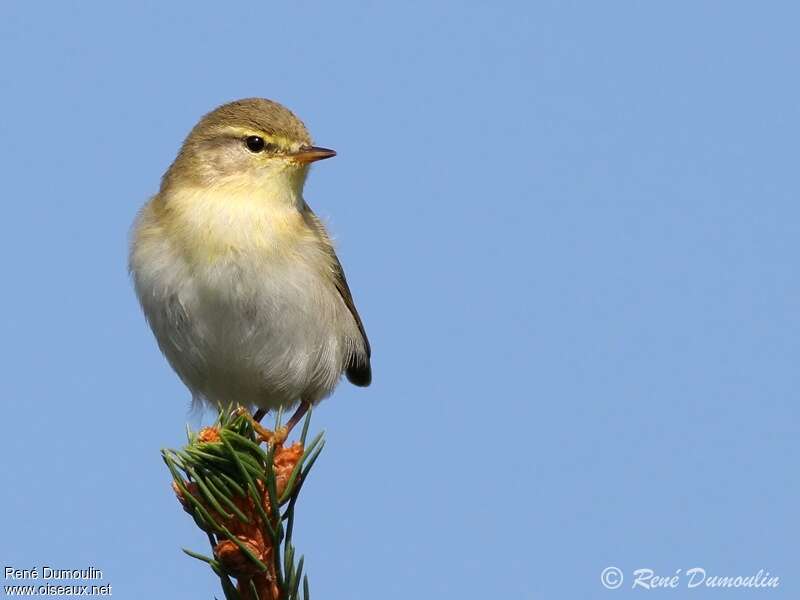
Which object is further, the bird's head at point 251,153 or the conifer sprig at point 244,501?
the bird's head at point 251,153

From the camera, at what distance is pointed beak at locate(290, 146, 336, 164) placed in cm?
611

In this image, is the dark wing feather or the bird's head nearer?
the bird's head

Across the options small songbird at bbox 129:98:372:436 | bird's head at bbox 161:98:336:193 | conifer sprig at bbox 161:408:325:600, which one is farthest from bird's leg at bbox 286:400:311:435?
conifer sprig at bbox 161:408:325:600

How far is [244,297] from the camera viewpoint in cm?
575

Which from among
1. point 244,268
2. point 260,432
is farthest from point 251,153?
point 260,432

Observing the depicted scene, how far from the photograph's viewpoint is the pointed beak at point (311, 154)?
6.11m

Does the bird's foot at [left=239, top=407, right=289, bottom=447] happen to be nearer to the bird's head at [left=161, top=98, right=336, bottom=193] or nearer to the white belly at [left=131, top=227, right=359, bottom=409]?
the white belly at [left=131, top=227, right=359, bottom=409]

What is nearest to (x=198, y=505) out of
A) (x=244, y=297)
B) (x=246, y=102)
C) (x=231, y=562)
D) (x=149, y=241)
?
(x=231, y=562)

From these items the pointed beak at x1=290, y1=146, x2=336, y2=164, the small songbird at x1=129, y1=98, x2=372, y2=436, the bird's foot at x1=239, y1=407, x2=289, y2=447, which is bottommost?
the bird's foot at x1=239, y1=407, x2=289, y2=447

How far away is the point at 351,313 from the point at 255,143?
51.4 inches

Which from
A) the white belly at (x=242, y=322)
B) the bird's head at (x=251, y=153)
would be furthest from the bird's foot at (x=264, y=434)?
the bird's head at (x=251, y=153)

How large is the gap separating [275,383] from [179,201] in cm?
122

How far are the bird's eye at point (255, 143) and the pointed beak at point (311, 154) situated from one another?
0.20 metres

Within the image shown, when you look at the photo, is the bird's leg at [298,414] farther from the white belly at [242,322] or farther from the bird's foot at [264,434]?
the bird's foot at [264,434]
